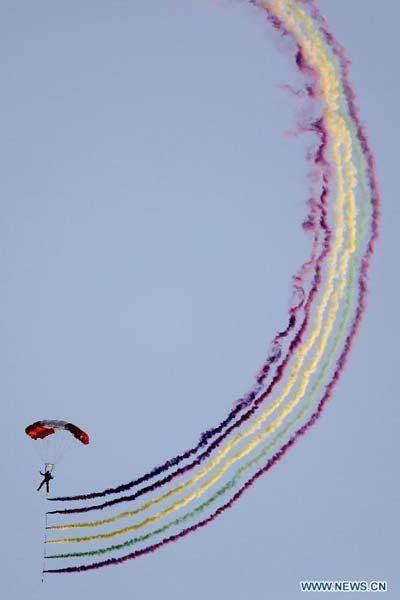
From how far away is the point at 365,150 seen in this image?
45875 mm

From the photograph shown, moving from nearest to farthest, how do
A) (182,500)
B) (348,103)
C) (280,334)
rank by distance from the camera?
(348,103) < (280,334) < (182,500)

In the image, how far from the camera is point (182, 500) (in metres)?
52.1

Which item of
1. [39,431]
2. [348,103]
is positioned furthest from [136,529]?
[348,103]

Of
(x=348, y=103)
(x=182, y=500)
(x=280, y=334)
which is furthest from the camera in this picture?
(x=182, y=500)

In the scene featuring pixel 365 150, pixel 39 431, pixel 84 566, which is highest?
pixel 365 150

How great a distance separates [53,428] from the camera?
172ft

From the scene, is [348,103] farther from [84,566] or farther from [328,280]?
[84,566]

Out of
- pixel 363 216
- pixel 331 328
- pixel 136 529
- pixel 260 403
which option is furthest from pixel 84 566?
pixel 363 216

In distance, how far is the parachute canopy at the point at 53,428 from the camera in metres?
52.0

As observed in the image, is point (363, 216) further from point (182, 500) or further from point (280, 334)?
point (182, 500)

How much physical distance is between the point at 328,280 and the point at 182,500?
10.0m

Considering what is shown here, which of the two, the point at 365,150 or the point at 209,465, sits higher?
the point at 365,150

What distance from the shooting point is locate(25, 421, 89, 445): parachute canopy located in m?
52.0

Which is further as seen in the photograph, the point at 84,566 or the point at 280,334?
the point at 84,566
